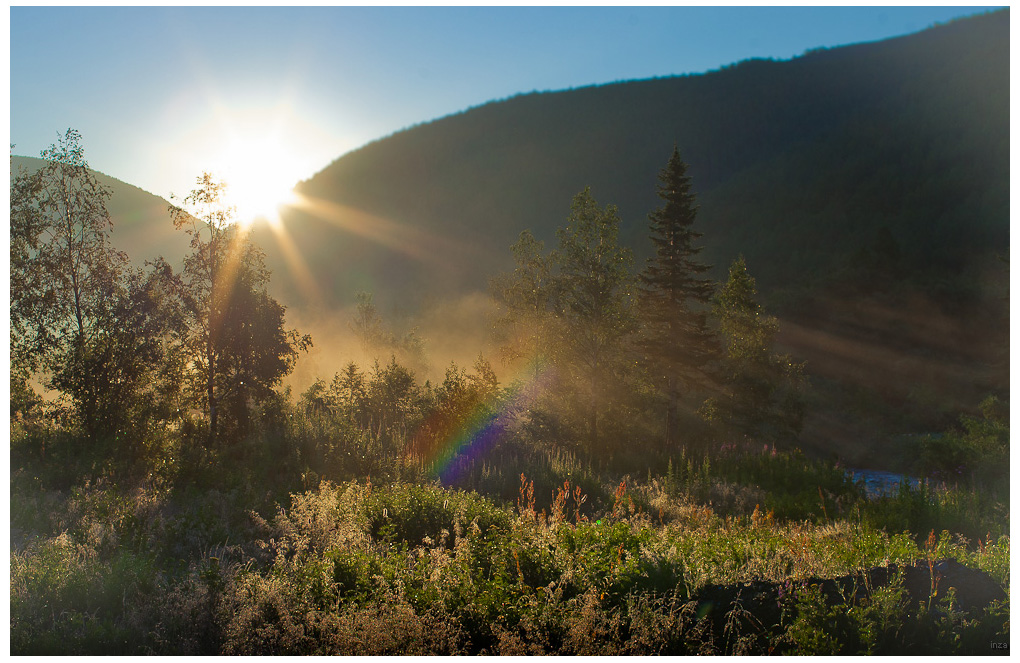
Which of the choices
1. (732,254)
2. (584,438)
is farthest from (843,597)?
(732,254)

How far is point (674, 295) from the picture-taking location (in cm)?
2253

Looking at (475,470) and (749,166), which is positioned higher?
(749,166)

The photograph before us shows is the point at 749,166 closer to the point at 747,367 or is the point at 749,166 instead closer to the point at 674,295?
the point at 747,367

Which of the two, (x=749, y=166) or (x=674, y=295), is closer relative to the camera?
(x=674, y=295)

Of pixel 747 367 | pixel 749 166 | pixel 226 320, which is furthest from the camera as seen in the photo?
pixel 749 166

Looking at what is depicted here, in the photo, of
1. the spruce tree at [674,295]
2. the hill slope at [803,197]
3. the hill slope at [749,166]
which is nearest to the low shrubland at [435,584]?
the spruce tree at [674,295]

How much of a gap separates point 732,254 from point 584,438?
6691 centimetres

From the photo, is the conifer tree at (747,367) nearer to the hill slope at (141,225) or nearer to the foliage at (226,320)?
the foliage at (226,320)

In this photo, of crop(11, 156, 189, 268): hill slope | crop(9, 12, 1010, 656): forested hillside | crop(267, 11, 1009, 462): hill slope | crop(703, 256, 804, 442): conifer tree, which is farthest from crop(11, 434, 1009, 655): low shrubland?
crop(267, 11, 1009, 462): hill slope

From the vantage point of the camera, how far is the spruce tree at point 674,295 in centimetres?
2206

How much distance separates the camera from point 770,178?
316 ft

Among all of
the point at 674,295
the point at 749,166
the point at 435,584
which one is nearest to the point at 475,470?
the point at 435,584

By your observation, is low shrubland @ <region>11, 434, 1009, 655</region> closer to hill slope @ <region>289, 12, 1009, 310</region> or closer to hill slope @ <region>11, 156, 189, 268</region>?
hill slope @ <region>11, 156, 189, 268</region>

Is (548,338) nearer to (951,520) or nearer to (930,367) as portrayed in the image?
(951,520)
